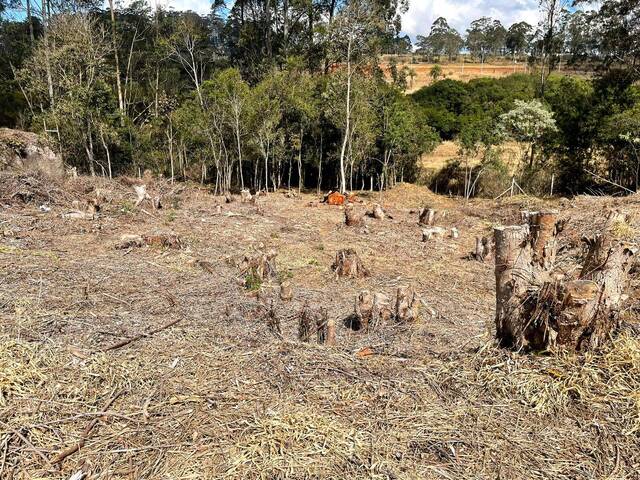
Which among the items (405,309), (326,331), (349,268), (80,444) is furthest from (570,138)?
(80,444)

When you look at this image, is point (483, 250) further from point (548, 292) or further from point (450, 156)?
point (450, 156)

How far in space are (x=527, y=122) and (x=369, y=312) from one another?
14.5 meters

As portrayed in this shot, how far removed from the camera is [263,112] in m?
17.0

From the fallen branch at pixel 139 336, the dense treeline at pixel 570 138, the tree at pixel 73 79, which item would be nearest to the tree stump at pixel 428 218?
the dense treeline at pixel 570 138

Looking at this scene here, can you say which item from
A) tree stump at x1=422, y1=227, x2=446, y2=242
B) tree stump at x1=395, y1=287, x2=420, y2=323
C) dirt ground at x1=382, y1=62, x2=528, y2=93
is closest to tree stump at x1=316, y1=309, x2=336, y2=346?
tree stump at x1=395, y1=287, x2=420, y2=323

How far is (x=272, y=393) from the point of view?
8.69ft

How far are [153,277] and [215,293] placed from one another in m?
0.88

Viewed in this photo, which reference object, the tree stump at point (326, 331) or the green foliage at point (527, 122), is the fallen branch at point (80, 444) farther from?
the green foliage at point (527, 122)

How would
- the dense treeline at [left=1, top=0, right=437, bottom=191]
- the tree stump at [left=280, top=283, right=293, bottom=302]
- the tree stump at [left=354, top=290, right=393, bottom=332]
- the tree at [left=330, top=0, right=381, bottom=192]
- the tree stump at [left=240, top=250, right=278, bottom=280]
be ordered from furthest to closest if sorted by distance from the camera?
1. the tree at [left=330, top=0, right=381, bottom=192]
2. the dense treeline at [left=1, top=0, right=437, bottom=191]
3. the tree stump at [left=240, top=250, right=278, bottom=280]
4. the tree stump at [left=280, top=283, right=293, bottom=302]
5. the tree stump at [left=354, top=290, right=393, bottom=332]

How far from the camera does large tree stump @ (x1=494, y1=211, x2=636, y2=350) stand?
8.68 feet

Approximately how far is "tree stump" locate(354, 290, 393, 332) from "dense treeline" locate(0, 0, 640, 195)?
12669 mm

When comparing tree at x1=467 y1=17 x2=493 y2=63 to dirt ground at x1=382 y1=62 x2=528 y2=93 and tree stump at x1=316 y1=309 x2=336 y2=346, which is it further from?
tree stump at x1=316 y1=309 x2=336 y2=346

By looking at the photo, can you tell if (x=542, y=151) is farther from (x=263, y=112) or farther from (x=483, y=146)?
(x=263, y=112)

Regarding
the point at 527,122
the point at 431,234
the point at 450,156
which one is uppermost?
the point at 527,122
